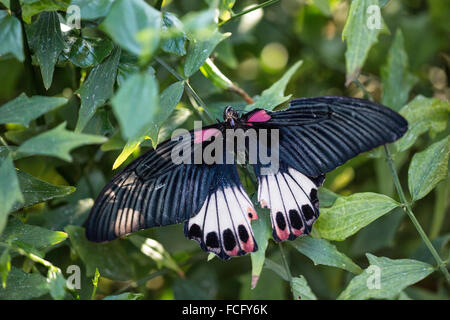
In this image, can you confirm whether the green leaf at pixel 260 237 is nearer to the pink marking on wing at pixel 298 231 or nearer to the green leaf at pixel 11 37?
the pink marking on wing at pixel 298 231

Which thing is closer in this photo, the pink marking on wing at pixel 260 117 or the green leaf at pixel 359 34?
the green leaf at pixel 359 34

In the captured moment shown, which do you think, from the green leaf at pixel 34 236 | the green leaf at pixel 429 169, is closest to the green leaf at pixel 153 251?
the green leaf at pixel 34 236

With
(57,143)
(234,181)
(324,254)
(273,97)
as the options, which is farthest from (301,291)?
(57,143)

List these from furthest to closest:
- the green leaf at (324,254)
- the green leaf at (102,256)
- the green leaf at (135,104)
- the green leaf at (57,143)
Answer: the green leaf at (102,256) < the green leaf at (324,254) < the green leaf at (57,143) < the green leaf at (135,104)

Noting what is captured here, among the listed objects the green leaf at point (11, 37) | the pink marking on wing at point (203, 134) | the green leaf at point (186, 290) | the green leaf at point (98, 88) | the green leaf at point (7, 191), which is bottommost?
the green leaf at point (186, 290)

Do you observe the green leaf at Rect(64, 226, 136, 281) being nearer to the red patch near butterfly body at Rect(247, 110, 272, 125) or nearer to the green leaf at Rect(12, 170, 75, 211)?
the green leaf at Rect(12, 170, 75, 211)

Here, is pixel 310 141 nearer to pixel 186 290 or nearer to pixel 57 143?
pixel 57 143
